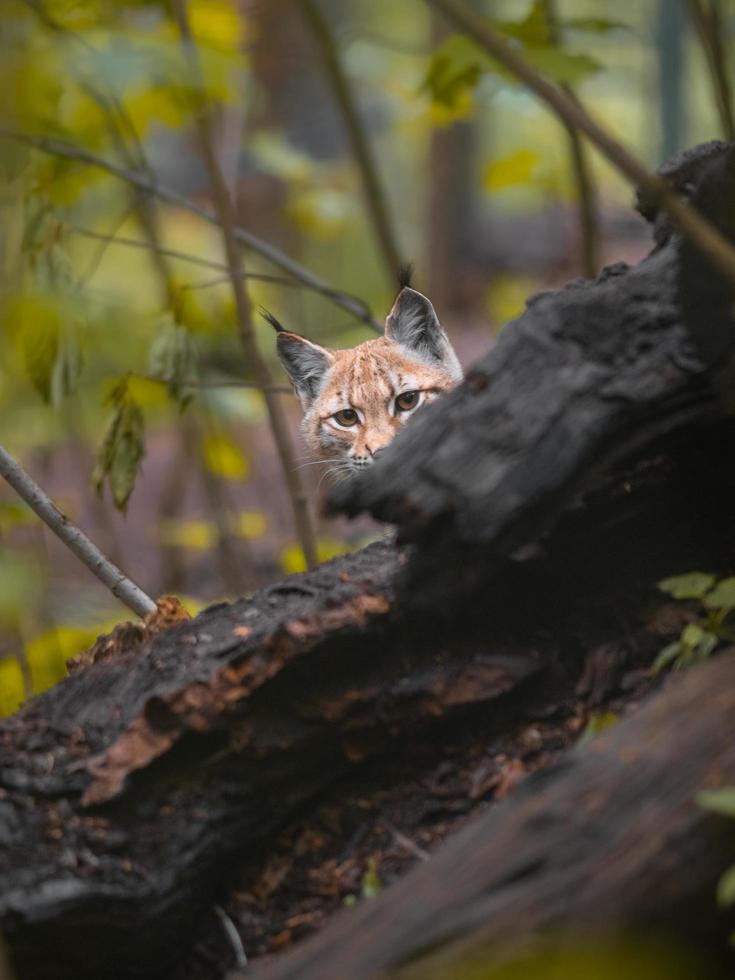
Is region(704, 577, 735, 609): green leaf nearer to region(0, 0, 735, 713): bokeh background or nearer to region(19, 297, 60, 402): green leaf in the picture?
region(0, 0, 735, 713): bokeh background

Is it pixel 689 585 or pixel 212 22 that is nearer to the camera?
pixel 689 585

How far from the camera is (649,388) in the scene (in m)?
1.99

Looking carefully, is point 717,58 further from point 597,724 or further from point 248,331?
point 597,724

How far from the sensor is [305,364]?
4551mm

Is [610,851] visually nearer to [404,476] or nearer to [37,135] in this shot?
[404,476]

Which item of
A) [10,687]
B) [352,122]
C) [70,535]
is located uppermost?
[352,122]

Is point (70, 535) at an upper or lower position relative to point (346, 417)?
lower

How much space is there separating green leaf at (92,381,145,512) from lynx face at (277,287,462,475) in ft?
3.88

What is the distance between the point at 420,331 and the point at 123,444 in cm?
183

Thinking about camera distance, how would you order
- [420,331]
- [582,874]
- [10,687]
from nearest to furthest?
[582,874] < [10,687] < [420,331]

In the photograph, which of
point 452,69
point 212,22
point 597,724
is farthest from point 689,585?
point 212,22

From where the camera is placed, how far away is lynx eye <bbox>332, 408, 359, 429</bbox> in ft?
13.8

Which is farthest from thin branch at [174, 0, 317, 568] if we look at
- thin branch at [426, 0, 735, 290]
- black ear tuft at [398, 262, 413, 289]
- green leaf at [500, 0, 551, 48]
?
thin branch at [426, 0, 735, 290]

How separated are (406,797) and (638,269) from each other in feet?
4.12
